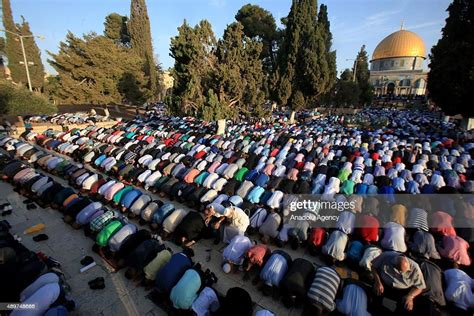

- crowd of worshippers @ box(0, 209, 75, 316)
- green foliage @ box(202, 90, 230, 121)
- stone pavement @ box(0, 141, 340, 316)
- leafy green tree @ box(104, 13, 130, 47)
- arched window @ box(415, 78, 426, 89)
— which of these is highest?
leafy green tree @ box(104, 13, 130, 47)

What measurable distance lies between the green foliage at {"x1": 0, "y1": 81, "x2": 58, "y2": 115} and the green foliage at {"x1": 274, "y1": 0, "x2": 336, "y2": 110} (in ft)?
70.7

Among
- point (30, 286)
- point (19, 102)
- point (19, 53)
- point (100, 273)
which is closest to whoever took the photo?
point (30, 286)

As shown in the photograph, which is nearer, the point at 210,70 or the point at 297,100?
the point at 210,70

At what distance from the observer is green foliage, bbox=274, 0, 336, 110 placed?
73.3 feet

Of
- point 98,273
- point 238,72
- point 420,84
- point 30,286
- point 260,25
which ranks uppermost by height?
point 260,25

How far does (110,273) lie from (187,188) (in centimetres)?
367

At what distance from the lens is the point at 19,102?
1841 centimetres

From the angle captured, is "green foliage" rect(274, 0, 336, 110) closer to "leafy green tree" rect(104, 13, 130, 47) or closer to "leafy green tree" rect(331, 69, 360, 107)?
"leafy green tree" rect(331, 69, 360, 107)

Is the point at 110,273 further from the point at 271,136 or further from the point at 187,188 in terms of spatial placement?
the point at 271,136

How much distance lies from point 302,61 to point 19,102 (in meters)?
25.2

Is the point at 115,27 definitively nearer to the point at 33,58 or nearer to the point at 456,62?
the point at 33,58

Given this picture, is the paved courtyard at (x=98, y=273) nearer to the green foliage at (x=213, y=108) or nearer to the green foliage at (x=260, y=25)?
the green foliage at (x=213, y=108)

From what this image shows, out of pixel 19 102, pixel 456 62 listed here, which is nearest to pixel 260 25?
pixel 456 62

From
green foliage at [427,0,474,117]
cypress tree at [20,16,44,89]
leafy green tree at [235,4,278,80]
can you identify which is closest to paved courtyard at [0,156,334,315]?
green foliage at [427,0,474,117]
